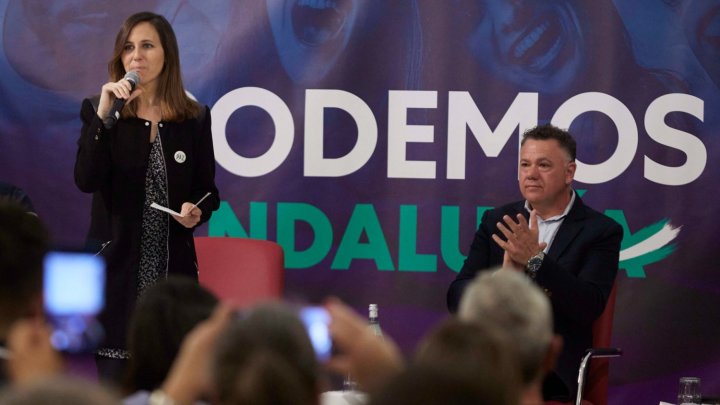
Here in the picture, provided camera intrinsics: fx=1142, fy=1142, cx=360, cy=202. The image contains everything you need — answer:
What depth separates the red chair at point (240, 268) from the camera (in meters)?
4.41

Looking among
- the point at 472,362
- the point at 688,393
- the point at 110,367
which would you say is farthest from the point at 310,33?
the point at 472,362

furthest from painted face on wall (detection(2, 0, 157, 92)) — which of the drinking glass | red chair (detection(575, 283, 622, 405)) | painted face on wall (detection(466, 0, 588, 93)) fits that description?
the drinking glass

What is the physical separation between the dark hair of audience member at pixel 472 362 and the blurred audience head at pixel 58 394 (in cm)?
33

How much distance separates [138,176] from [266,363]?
2628mm

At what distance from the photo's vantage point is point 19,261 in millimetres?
2053

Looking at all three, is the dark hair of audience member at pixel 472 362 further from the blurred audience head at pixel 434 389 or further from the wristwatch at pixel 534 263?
the wristwatch at pixel 534 263

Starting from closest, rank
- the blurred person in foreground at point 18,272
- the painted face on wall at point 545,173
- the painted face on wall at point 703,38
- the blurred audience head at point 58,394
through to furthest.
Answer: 1. the blurred audience head at point 58,394
2. the blurred person in foreground at point 18,272
3. the painted face on wall at point 545,173
4. the painted face on wall at point 703,38

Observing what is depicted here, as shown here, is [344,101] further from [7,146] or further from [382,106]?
[7,146]

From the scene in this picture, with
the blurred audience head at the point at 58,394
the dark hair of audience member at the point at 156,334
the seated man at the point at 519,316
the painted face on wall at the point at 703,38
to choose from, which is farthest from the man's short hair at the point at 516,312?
the painted face on wall at the point at 703,38

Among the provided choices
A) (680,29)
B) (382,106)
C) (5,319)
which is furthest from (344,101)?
(5,319)

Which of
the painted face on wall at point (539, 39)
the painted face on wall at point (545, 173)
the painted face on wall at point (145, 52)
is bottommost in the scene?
the painted face on wall at point (545, 173)

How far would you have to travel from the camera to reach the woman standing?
3.96 m

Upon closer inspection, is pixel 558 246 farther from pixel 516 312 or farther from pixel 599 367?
pixel 516 312

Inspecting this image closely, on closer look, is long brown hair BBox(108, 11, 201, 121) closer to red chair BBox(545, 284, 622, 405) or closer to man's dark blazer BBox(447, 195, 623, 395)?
man's dark blazer BBox(447, 195, 623, 395)
